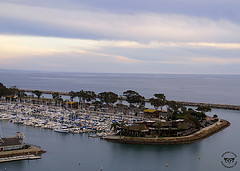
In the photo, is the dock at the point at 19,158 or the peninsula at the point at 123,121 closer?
the dock at the point at 19,158

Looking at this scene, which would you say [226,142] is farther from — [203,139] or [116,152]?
[116,152]

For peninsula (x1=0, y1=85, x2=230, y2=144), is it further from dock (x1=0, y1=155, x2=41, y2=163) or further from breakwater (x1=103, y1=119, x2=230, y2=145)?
dock (x1=0, y1=155, x2=41, y2=163)

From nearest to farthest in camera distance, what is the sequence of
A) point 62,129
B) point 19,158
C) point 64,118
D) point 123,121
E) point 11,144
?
point 19,158 → point 11,144 → point 123,121 → point 62,129 → point 64,118

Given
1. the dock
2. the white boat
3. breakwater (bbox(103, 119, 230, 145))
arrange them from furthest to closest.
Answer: the white boat
breakwater (bbox(103, 119, 230, 145))
the dock

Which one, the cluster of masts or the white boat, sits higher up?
the cluster of masts

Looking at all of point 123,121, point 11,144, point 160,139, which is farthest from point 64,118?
point 11,144

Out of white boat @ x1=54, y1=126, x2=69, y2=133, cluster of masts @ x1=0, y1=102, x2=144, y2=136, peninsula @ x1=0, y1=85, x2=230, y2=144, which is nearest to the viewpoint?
peninsula @ x1=0, y1=85, x2=230, y2=144

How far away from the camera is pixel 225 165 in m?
30.3

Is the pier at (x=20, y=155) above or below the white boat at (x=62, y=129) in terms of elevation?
below

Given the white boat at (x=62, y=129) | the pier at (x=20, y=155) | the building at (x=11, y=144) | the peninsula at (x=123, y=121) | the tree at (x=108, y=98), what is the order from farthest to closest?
the tree at (x=108, y=98) < the white boat at (x=62, y=129) < the peninsula at (x=123, y=121) < the building at (x=11, y=144) < the pier at (x=20, y=155)

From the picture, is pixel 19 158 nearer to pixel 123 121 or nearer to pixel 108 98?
pixel 123 121

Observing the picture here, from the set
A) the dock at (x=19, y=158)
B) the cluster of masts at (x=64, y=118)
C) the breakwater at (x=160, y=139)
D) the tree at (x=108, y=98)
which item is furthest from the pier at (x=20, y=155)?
the tree at (x=108, y=98)

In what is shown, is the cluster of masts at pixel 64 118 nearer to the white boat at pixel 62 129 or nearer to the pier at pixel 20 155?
the white boat at pixel 62 129

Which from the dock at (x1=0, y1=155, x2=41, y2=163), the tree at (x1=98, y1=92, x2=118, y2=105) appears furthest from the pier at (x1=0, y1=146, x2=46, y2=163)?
the tree at (x1=98, y1=92, x2=118, y2=105)
